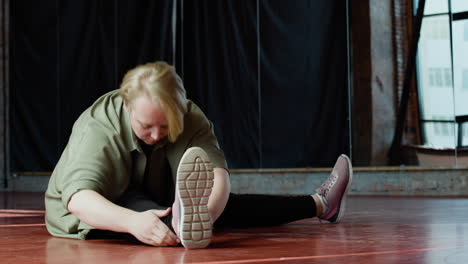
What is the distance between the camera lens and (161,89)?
6.79 ft

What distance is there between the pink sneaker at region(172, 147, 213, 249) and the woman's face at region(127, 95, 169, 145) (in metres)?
0.18

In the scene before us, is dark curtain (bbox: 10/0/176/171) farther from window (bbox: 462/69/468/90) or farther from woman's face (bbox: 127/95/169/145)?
woman's face (bbox: 127/95/169/145)

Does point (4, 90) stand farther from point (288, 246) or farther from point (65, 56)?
point (288, 246)

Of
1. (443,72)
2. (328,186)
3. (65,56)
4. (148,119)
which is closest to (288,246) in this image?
(148,119)

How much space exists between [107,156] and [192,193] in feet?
1.50

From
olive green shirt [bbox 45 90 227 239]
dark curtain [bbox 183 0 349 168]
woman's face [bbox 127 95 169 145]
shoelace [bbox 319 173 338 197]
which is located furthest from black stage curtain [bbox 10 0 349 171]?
woman's face [bbox 127 95 169 145]

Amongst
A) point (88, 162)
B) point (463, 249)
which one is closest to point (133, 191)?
point (88, 162)

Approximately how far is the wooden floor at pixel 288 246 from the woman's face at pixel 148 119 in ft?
1.22

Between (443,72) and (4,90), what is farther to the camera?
(4,90)

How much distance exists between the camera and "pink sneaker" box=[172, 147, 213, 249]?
1.96 m

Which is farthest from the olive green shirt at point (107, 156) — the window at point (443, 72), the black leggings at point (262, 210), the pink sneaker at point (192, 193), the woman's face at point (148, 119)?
the window at point (443, 72)

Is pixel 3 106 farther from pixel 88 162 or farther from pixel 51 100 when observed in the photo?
pixel 88 162

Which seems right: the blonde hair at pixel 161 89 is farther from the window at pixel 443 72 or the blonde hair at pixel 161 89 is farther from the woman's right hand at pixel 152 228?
the window at pixel 443 72

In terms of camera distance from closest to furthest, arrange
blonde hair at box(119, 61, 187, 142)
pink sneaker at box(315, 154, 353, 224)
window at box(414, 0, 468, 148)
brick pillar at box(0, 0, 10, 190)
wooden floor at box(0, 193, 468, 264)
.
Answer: wooden floor at box(0, 193, 468, 264) → blonde hair at box(119, 61, 187, 142) → pink sneaker at box(315, 154, 353, 224) → window at box(414, 0, 468, 148) → brick pillar at box(0, 0, 10, 190)
